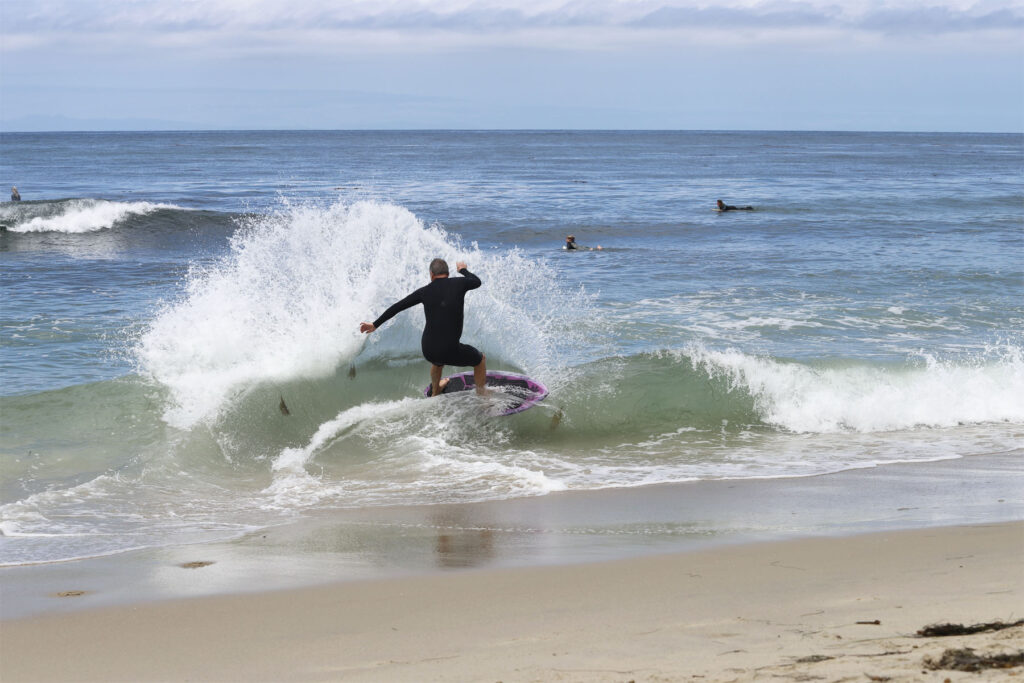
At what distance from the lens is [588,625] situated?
4.72 metres

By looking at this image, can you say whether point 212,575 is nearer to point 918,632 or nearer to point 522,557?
Result: point 522,557

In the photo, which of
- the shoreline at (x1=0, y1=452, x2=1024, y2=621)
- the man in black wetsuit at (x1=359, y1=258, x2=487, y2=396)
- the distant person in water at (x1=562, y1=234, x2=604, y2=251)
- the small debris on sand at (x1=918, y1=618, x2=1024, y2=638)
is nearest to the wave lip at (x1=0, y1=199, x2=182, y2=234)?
the distant person in water at (x1=562, y1=234, x2=604, y2=251)

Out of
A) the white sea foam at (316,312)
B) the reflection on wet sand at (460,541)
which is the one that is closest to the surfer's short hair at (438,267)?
the white sea foam at (316,312)

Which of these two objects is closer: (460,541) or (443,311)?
(460,541)

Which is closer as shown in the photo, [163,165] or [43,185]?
[43,185]

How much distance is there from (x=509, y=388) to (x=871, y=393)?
168 inches

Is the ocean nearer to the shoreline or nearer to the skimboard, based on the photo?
the skimboard

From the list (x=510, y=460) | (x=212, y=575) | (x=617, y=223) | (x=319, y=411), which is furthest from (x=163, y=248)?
(x=212, y=575)

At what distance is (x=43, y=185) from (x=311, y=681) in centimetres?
4806

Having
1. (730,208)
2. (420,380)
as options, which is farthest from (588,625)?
(730,208)

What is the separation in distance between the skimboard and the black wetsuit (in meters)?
0.81

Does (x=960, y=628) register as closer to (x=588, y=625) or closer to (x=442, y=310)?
(x=588, y=625)

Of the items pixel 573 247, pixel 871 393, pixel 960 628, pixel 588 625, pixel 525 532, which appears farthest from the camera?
pixel 573 247

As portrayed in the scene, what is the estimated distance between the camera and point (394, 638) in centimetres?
465
